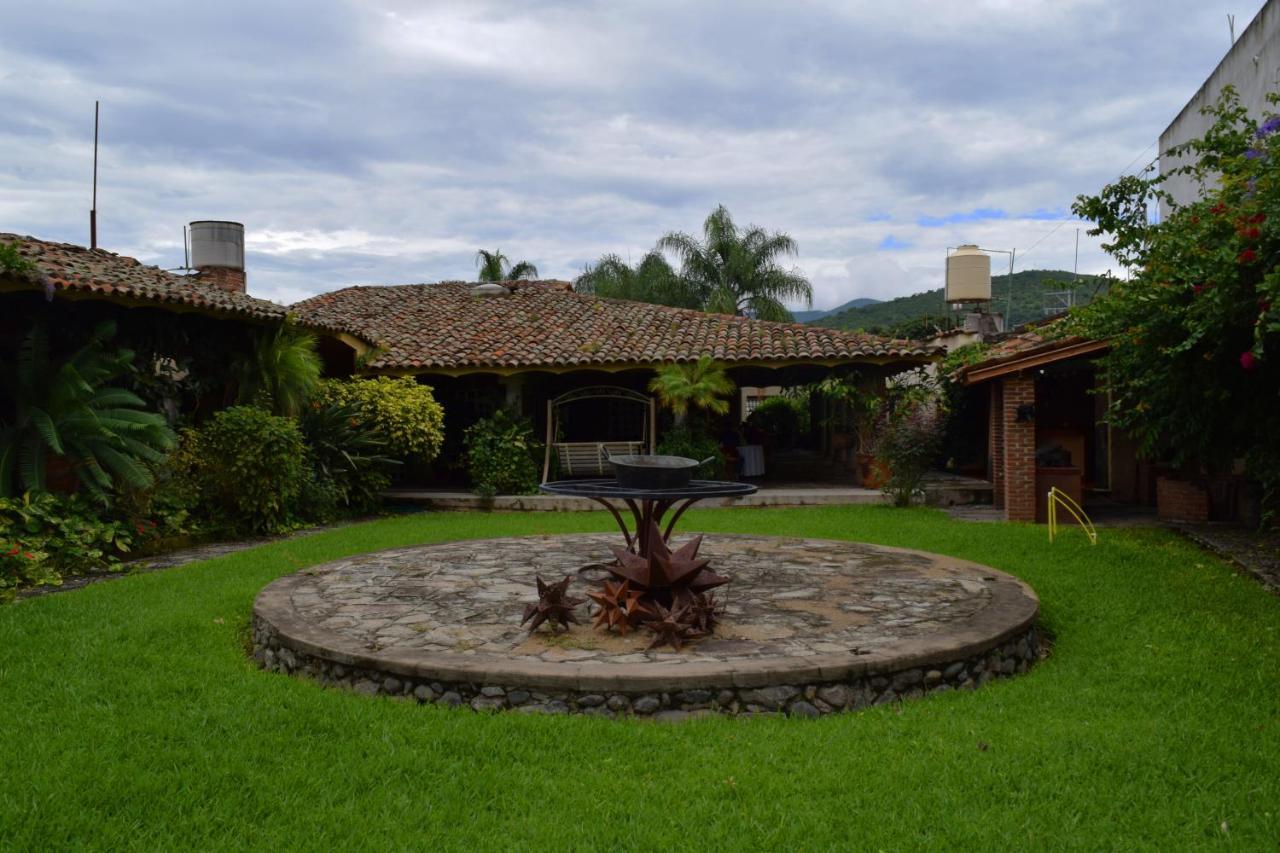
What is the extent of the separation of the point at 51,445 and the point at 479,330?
9343mm

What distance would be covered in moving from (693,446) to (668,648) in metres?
9.53

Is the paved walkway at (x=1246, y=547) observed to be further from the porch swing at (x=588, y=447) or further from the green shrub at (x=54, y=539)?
the green shrub at (x=54, y=539)

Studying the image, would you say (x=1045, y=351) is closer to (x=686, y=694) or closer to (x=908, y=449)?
(x=908, y=449)

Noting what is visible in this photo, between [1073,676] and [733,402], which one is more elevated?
[733,402]

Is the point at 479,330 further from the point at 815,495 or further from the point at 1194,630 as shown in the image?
the point at 1194,630

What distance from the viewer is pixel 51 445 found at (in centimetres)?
830

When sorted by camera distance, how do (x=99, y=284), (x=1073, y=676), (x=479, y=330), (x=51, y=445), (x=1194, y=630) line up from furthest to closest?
(x=479, y=330), (x=99, y=284), (x=51, y=445), (x=1194, y=630), (x=1073, y=676)

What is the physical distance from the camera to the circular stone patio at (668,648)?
4.45 m

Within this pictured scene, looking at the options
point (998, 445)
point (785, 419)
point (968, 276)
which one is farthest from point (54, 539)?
point (785, 419)

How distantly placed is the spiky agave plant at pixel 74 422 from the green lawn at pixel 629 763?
11.2ft

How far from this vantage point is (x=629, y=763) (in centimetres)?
383

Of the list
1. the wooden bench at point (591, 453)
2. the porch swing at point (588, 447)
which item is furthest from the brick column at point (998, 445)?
the wooden bench at point (591, 453)

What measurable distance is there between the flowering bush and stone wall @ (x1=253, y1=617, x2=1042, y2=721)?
2405 millimetres

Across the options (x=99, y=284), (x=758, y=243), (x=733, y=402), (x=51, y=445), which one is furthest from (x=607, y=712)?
(x=758, y=243)
